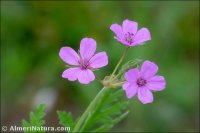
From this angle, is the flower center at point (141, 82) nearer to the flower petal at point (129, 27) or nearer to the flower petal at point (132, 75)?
the flower petal at point (132, 75)

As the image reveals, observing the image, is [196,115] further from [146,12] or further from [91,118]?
[91,118]

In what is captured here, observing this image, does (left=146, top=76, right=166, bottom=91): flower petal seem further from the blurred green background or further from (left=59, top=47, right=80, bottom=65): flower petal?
the blurred green background

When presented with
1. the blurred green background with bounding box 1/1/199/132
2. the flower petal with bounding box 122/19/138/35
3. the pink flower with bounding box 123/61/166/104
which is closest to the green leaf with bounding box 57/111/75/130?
the pink flower with bounding box 123/61/166/104

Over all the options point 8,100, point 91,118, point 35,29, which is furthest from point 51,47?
point 91,118

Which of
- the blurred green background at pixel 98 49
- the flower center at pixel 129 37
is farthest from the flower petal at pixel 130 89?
the blurred green background at pixel 98 49

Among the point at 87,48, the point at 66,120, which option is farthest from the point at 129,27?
the point at 66,120
